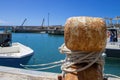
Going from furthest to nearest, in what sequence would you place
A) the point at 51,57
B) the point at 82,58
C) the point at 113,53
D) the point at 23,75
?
the point at 51,57 < the point at 113,53 < the point at 23,75 < the point at 82,58

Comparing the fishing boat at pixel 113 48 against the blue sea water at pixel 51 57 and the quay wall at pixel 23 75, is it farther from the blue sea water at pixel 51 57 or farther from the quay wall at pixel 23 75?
the quay wall at pixel 23 75

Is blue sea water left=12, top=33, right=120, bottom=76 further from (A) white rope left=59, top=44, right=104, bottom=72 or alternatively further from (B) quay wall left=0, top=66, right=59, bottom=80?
(A) white rope left=59, top=44, right=104, bottom=72

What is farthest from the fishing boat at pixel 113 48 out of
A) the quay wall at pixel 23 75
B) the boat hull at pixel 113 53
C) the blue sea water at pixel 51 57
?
the quay wall at pixel 23 75

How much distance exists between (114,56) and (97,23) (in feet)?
57.3

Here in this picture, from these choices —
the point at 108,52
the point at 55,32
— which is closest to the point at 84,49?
the point at 108,52

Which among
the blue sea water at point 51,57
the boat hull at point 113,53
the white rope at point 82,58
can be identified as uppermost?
the white rope at point 82,58

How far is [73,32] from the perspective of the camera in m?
2.54

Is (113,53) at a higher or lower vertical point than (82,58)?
lower

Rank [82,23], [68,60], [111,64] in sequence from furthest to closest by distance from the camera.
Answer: [111,64] < [68,60] < [82,23]

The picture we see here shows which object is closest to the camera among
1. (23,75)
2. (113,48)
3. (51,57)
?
Answer: (23,75)

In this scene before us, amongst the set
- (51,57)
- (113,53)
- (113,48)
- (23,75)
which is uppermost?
(23,75)

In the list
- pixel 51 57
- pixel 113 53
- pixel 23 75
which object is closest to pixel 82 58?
pixel 23 75

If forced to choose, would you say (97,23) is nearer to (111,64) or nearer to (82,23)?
(82,23)

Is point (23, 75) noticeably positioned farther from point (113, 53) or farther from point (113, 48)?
point (113, 53)
